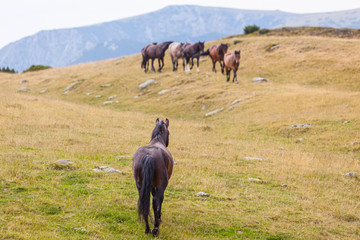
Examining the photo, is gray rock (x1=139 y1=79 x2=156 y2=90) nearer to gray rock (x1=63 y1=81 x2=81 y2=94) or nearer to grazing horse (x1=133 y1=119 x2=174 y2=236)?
gray rock (x1=63 y1=81 x2=81 y2=94)

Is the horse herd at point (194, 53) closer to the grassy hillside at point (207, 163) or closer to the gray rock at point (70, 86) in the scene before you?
the grassy hillside at point (207, 163)

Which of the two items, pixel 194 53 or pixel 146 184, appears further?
pixel 194 53

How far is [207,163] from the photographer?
13867 mm

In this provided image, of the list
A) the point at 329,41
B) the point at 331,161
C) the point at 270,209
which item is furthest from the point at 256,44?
the point at 270,209

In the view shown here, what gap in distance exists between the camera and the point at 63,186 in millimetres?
9656

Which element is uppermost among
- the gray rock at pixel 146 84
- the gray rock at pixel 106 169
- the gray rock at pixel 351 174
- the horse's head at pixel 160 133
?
the horse's head at pixel 160 133

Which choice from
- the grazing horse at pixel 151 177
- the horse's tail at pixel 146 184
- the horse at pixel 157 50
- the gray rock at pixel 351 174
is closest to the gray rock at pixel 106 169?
the grazing horse at pixel 151 177

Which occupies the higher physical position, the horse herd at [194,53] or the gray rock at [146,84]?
the horse herd at [194,53]

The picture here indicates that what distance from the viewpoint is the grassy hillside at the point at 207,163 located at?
7.92 m

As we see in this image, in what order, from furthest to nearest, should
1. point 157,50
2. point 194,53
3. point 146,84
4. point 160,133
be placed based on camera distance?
point 157,50, point 194,53, point 146,84, point 160,133

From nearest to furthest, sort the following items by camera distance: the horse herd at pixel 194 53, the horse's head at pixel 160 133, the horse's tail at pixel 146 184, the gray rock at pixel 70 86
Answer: the horse's tail at pixel 146 184, the horse's head at pixel 160 133, the horse herd at pixel 194 53, the gray rock at pixel 70 86

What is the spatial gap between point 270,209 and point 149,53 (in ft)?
126

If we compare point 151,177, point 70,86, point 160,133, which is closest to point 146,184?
point 151,177

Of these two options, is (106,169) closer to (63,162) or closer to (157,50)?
(63,162)
